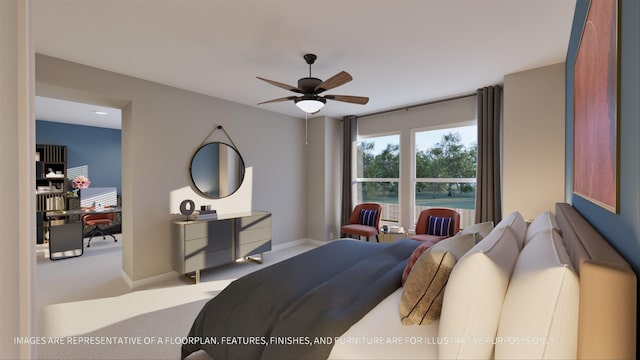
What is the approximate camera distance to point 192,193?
417 cm

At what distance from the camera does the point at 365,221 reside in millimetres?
5012

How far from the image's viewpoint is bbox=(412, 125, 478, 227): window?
4355 mm

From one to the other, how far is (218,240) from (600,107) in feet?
12.7

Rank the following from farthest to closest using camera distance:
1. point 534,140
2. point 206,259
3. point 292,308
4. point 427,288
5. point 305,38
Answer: point 206,259 < point 534,140 < point 305,38 < point 292,308 < point 427,288

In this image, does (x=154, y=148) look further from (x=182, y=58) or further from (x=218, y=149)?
(x=182, y=58)

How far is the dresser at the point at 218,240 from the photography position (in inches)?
144

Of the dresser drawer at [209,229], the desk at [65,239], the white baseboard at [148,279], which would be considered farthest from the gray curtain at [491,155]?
the desk at [65,239]

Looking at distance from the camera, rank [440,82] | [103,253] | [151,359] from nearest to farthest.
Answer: [151,359] → [440,82] → [103,253]

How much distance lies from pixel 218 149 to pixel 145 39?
6.50ft

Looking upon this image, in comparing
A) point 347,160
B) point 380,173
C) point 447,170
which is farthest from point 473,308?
point 347,160

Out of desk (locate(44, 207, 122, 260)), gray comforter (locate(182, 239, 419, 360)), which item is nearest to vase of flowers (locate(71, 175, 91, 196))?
desk (locate(44, 207, 122, 260))

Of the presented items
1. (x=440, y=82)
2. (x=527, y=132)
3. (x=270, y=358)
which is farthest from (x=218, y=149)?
(x=527, y=132)

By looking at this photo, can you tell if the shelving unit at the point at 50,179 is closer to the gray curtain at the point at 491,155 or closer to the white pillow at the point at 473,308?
the white pillow at the point at 473,308

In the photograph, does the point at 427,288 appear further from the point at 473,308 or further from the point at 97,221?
the point at 97,221
